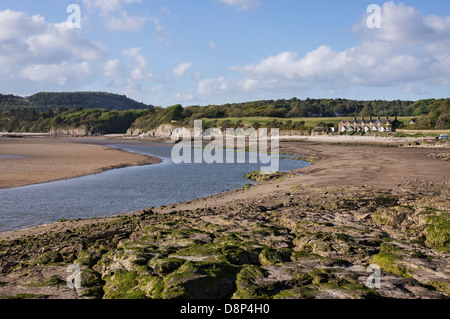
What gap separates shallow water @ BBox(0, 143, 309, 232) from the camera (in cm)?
1891

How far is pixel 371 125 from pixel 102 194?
10722 centimetres

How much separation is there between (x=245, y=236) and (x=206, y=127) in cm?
12677

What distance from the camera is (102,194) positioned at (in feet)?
80.7

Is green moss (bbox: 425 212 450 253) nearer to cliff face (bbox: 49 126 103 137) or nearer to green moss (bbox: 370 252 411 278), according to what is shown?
green moss (bbox: 370 252 411 278)

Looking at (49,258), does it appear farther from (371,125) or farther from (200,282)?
(371,125)

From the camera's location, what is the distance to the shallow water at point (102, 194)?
18.9 metres

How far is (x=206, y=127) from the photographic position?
5418 inches

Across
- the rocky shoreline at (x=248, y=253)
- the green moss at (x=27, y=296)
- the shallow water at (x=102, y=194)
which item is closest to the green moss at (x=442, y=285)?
the rocky shoreline at (x=248, y=253)

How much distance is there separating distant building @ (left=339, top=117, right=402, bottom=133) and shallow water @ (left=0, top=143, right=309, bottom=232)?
83.6 metres

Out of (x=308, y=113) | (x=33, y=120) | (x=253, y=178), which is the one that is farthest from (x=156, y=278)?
(x=33, y=120)

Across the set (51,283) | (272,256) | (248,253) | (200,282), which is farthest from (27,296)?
(272,256)

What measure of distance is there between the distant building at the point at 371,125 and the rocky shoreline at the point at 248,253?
3776 inches

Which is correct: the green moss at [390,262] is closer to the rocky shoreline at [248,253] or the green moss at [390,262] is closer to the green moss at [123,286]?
the rocky shoreline at [248,253]
